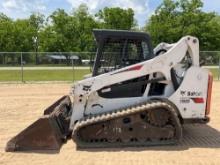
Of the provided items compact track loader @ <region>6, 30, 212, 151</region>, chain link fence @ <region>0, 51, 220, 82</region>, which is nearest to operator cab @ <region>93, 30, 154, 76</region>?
compact track loader @ <region>6, 30, 212, 151</region>

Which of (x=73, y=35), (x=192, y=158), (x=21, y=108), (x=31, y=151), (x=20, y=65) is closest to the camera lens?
(x=192, y=158)

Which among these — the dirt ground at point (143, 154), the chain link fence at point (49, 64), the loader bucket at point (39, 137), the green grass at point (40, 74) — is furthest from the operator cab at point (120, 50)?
the green grass at point (40, 74)

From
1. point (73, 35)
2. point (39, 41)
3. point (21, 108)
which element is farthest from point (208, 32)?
point (21, 108)

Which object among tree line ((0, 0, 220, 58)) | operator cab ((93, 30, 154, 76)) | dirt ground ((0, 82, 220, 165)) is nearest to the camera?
dirt ground ((0, 82, 220, 165))

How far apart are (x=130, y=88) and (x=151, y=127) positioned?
0.96 m

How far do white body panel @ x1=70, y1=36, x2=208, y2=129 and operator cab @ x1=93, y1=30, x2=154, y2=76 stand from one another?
1.15 ft

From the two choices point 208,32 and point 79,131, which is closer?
point 79,131

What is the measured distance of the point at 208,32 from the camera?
5356cm

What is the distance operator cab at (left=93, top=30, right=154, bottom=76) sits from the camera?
9.27 m

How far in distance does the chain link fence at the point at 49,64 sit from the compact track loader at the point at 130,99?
18383 mm

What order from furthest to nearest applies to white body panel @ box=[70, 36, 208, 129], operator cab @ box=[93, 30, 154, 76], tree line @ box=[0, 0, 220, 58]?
tree line @ box=[0, 0, 220, 58], operator cab @ box=[93, 30, 154, 76], white body panel @ box=[70, 36, 208, 129]

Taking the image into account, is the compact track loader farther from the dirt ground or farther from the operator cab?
the dirt ground

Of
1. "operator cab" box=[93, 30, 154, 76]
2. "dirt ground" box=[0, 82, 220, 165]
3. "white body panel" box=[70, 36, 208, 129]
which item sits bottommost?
"dirt ground" box=[0, 82, 220, 165]

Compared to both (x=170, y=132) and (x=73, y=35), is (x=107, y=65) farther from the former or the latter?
(x=73, y=35)
